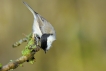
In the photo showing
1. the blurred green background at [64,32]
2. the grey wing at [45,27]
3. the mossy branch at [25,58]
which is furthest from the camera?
the blurred green background at [64,32]

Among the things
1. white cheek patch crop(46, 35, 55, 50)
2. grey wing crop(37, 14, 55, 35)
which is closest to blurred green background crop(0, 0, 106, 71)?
grey wing crop(37, 14, 55, 35)

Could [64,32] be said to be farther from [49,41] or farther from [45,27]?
[49,41]

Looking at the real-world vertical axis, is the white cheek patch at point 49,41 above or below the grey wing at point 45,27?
below

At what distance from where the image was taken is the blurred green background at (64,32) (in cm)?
303

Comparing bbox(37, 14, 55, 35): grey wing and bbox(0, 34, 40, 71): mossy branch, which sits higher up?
bbox(37, 14, 55, 35): grey wing

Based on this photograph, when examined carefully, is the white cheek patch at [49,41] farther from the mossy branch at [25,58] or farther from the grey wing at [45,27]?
the mossy branch at [25,58]

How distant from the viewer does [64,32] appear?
3217 mm

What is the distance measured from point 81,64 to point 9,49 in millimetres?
1012

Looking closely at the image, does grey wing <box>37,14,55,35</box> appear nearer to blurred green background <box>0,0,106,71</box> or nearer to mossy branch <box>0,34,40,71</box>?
mossy branch <box>0,34,40,71</box>

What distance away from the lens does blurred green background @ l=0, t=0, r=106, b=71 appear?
303 cm

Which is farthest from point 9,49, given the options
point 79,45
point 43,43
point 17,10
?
point 43,43

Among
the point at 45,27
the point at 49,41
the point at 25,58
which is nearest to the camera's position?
the point at 25,58

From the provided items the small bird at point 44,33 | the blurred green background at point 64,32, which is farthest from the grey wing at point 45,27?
the blurred green background at point 64,32

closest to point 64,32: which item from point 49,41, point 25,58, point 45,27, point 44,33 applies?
point 45,27
